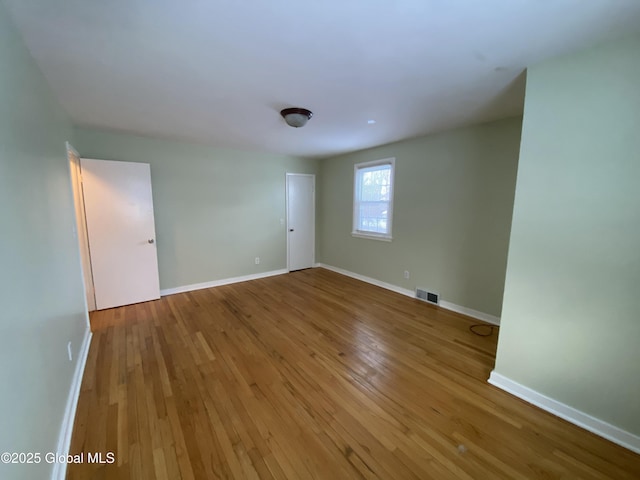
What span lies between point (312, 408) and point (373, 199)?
11.5 feet

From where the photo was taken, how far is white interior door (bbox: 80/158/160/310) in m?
3.39

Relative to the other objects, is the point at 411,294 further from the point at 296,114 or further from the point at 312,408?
the point at 296,114

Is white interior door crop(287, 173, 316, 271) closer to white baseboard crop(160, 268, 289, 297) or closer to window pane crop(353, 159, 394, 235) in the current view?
white baseboard crop(160, 268, 289, 297)

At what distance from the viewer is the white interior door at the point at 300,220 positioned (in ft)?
17.6

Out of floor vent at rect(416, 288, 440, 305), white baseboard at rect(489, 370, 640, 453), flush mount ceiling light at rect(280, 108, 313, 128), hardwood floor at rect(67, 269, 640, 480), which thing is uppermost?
flush mount ceiling light at rect(280, 108, 313, 128)

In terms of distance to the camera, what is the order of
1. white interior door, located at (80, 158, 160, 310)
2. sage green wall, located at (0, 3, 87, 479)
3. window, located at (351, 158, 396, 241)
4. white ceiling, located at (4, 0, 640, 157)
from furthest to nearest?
window, located at (351, 158, 396, 241)
white interior door, located at (80, 158, 160, 310)
white ceiling, located at (4, 0, 640, 157)
sage green wall, located at (0, 3, 87, 479)

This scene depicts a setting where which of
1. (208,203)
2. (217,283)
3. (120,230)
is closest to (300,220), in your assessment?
(208,203)

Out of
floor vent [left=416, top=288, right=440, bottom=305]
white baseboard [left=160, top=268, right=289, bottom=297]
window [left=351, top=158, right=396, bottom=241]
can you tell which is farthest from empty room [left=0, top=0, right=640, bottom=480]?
window [left=351, top=158, right=396, bottom=241]

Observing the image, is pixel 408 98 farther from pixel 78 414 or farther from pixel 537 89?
pixel 78 414

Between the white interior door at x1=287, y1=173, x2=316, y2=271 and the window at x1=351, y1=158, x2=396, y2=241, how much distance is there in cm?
112

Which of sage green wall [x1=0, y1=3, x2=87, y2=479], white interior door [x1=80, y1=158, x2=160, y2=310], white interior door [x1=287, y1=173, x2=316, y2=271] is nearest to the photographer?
sage green wall [x1=0, y1=3, x2=87, y2=479]

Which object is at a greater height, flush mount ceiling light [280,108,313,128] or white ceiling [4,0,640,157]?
white ceiling [4,0,640,157]

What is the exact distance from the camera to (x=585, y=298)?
169 cm

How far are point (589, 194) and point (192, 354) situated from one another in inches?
132
